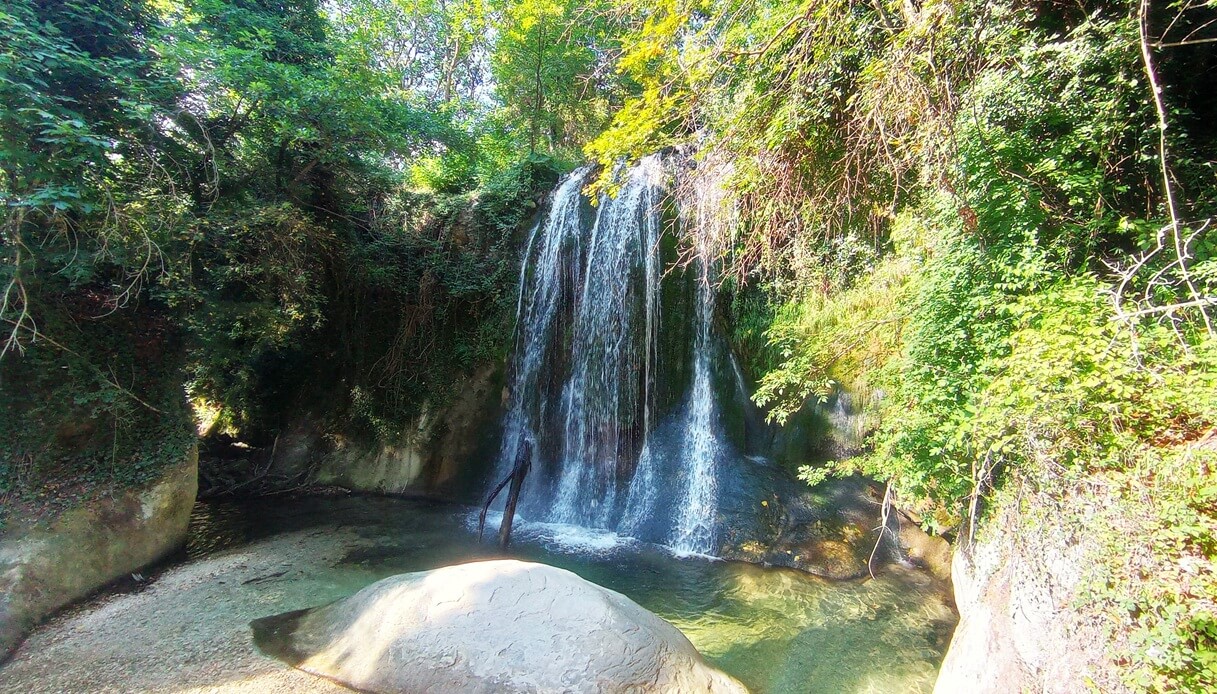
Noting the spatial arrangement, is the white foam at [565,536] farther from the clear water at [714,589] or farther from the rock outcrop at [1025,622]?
the rock outcrop at [1025,622]

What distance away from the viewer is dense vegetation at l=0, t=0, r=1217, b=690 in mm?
2170

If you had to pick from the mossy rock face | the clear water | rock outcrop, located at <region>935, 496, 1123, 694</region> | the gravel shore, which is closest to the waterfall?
the clear water

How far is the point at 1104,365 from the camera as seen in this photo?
2.14 meters

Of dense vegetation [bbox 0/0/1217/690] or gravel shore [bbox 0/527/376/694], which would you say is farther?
gravel shore [bbox 0/527/376/694]

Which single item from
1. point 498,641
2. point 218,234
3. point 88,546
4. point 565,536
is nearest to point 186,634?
point 88,546

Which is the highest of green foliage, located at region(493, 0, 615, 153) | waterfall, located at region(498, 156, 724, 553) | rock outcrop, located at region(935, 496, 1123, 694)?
green foliage, located at region(493, 0, 615, 153)

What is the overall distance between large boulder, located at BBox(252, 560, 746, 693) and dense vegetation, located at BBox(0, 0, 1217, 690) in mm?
2037

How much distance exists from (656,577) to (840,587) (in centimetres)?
184

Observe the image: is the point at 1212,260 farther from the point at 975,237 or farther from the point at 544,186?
the point at 544,186

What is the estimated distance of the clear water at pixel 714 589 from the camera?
3555 millimetres

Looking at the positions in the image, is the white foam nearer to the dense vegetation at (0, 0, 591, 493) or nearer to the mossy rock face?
the dense vegetation at (0, 0, 591, 493)

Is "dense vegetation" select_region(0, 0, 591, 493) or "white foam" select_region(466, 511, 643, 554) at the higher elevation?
"dense vegetation" select_region(0, 0, 591, 493)

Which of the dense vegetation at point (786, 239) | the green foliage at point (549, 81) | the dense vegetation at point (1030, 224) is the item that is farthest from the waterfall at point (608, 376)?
the green foliage at point (549, 81)

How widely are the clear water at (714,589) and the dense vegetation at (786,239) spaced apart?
106cm
